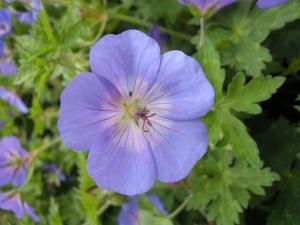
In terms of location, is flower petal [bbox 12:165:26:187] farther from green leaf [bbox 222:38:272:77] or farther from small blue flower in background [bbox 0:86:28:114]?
green leaf [bbox 222:38:272:77]

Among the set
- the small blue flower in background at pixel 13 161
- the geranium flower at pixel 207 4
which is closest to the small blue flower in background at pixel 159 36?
the geranium flower at pixel 207 4

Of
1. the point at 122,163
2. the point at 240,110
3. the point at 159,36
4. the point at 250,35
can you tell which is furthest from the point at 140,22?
the point at 122,163

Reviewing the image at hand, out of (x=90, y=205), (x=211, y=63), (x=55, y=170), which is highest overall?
(x=211, y=63)

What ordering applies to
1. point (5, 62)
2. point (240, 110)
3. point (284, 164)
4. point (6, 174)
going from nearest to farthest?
point (240, 110) < point (284, 164) < point (6, 174) < point (5, 62)

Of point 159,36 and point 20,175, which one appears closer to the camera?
point 159,36

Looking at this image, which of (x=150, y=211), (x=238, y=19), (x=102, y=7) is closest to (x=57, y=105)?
(x=102, y=7)

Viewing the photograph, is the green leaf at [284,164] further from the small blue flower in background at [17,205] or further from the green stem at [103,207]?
the small blue flower in background at [17,205]

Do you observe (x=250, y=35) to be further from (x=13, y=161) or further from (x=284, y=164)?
(x=13, y=161)

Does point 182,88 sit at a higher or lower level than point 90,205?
higher
